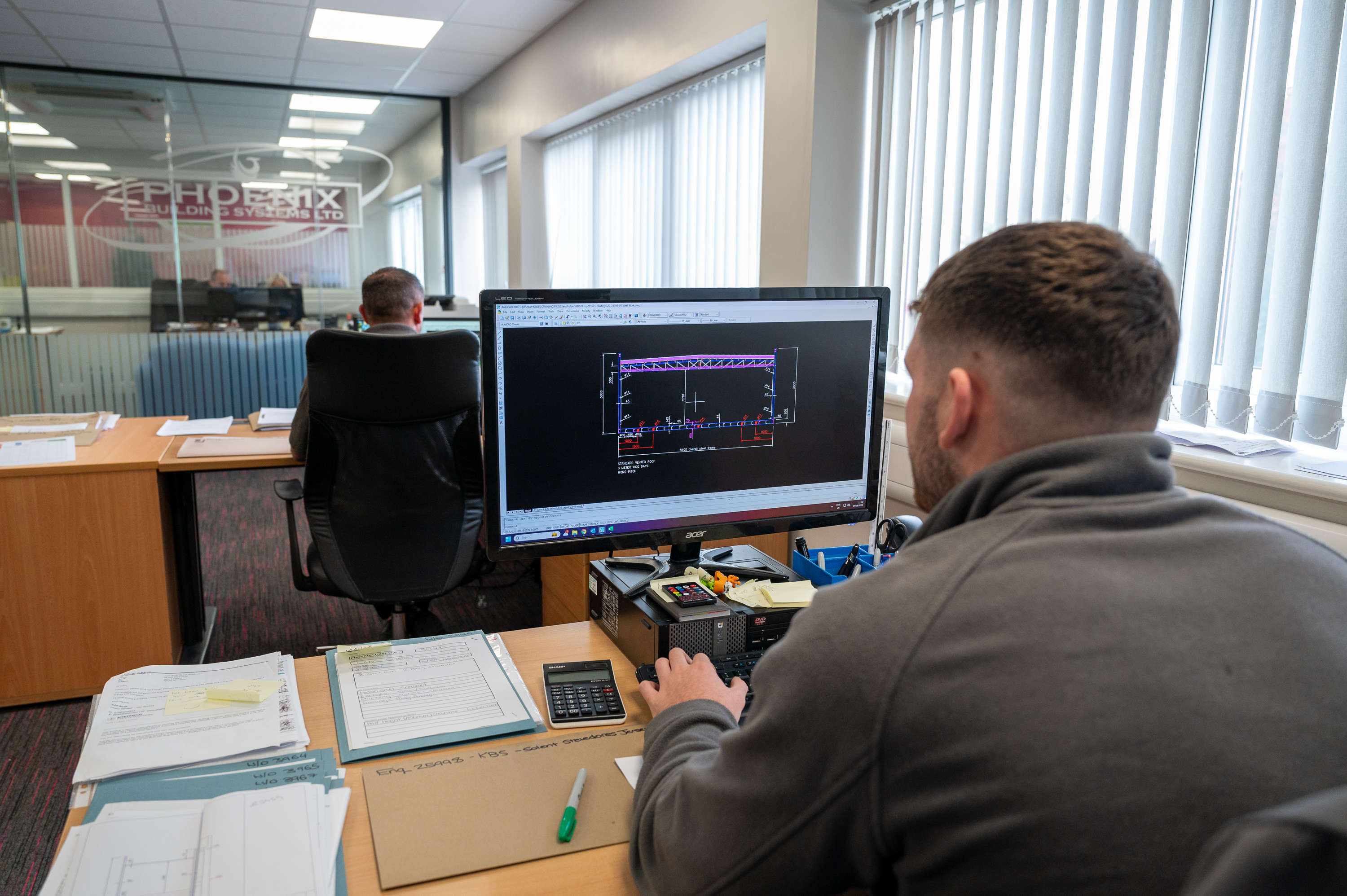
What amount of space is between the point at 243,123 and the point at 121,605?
14.4ft

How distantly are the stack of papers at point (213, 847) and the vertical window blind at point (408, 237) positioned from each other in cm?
587

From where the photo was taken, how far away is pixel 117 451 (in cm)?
269

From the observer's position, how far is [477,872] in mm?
847

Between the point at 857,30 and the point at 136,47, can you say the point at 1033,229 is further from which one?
the point at 136,47

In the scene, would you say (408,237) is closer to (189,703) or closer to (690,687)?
(189,703)

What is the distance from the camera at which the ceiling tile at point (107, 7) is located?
433 cm

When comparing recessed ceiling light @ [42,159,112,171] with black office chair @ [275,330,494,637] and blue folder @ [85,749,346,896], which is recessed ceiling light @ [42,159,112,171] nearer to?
black office chair @ [275,330,494,637]

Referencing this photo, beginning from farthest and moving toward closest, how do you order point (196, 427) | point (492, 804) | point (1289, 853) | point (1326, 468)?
point (196, 427) → point (1326, 468) → point (492, 804) → point (1289, 853)

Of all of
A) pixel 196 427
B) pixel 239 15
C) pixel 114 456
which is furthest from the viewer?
pixel 239 15

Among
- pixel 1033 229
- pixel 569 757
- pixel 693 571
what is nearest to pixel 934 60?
pixel 693 571

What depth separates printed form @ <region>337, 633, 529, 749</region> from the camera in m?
1.08

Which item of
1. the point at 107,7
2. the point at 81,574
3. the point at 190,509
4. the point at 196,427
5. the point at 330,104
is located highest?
the point at 107,7

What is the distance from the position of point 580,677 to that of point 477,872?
0.38m

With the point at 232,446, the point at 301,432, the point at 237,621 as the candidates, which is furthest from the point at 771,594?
the point at 237,621
